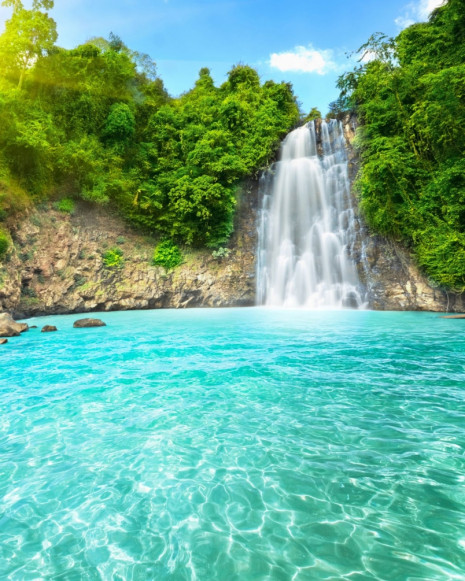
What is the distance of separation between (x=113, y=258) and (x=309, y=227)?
12.8 m

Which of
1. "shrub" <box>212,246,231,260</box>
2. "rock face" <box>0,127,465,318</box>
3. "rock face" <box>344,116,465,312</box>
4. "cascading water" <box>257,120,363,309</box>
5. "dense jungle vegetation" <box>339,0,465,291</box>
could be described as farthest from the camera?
"shrub" <box>212,246,231,260</box>

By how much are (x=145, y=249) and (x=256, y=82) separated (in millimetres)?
18726

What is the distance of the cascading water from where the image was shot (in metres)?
19.9

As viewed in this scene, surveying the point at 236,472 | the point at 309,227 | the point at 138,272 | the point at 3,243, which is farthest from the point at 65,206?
the point at 236,472

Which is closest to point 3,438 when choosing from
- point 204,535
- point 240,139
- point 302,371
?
point 204,535

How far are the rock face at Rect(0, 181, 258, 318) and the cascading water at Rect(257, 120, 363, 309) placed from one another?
4.34ft

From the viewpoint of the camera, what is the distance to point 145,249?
22391mm

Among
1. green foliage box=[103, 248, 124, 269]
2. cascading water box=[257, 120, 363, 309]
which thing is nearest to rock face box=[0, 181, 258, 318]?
green foliage box=[103, 248, 124, 269]

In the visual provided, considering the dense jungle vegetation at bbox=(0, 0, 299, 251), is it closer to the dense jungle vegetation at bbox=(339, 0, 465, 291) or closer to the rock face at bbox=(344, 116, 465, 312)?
the dense jungle vegetation at bbox=(339, 0, 465, 291)

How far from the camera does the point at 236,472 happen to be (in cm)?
321

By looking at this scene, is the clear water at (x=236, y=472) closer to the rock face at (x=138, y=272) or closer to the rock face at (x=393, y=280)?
the rock face at (x=393, y=280)

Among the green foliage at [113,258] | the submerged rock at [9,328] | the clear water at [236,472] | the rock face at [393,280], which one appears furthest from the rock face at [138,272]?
the clear water at [236,472]

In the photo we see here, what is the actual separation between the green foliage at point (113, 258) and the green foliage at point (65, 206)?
3376 mm

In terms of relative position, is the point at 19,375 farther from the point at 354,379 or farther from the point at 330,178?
the point at 330,178
